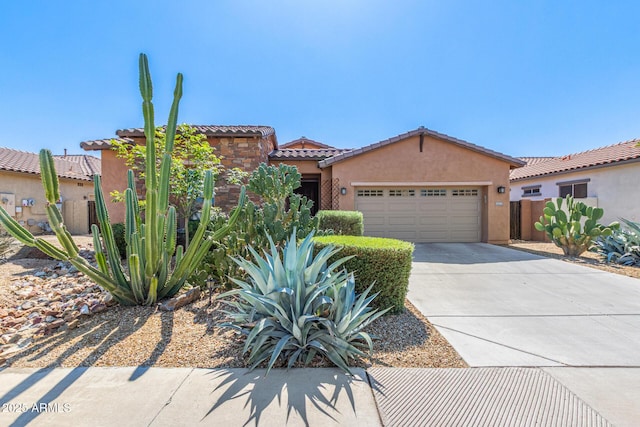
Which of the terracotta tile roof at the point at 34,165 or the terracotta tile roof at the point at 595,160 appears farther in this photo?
the terracotta tile roof at the point at 34,165

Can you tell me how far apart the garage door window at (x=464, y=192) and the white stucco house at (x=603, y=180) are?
5.11 m

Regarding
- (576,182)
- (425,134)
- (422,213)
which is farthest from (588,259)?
(576,182)

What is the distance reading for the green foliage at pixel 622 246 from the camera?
8.25 metres

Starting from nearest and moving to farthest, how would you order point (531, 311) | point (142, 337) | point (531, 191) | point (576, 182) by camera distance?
point (142, 337), point (531, 311), point (576, 182), point (531, 191)

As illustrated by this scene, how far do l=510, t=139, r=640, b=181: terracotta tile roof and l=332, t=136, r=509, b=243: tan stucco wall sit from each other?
4781 millimetres

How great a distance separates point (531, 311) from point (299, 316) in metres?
3.90

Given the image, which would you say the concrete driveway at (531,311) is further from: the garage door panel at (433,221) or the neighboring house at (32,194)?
the neighboring house at (32,194)

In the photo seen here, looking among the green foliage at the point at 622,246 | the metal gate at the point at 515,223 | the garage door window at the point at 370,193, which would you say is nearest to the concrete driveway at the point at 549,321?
the green foliage at the point at 622,246

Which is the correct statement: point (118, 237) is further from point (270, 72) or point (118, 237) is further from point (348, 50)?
point (348, 50)

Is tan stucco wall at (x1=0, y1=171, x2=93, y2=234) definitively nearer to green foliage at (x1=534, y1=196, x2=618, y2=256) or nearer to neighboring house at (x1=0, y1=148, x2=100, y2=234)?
neighboring house at (x1=0, y1=148, x2=100, y2=234)

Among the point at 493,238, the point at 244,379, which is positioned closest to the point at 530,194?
the point at 493,238

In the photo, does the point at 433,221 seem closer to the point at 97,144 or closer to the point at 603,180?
the point at 603,180

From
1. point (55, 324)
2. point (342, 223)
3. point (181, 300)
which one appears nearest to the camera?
point (55, 324)

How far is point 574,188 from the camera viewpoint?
1477cm
